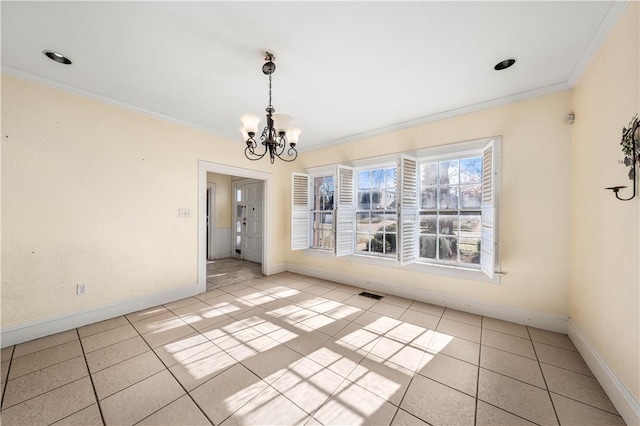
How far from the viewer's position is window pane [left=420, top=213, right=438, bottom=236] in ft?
11.4

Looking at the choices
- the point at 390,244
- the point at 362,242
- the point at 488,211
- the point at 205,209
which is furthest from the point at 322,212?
the point at 488,211

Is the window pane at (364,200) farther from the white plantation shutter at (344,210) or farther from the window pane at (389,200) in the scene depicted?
the window pane at (389,200)

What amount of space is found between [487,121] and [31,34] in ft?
14.8

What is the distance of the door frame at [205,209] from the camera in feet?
12.4

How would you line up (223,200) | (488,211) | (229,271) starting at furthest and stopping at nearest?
1. (223,200)
2. (229,271)
3. (488,211)

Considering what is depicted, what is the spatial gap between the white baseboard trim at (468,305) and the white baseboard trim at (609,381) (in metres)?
0.27

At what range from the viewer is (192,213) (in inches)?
146

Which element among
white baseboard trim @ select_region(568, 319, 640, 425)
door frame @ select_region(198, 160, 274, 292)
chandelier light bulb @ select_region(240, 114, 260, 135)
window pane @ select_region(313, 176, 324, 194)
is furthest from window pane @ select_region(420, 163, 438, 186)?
door frame @ select_region(198, 160, 274, 292)

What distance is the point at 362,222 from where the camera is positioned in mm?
4285

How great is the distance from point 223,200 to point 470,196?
19.7ft

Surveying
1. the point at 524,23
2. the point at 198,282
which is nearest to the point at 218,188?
the point at 198,282

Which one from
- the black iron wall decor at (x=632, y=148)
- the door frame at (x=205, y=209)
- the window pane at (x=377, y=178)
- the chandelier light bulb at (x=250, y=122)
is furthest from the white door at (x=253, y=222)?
the black iron wall decor at (x=632, y=148)

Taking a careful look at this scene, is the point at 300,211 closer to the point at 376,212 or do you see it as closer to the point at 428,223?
the point at 376,212

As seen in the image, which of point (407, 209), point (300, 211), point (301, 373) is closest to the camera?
point (301, 373)
